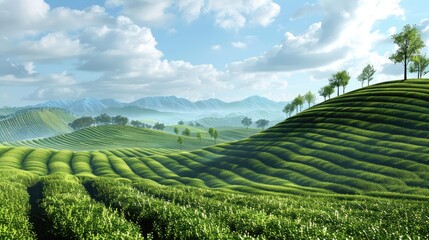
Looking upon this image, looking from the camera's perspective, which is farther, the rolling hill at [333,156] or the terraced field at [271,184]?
the rolling hill at [333,156]

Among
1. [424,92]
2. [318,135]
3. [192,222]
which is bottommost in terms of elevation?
[192,222]

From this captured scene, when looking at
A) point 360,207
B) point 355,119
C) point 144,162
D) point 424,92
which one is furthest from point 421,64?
point 360,207

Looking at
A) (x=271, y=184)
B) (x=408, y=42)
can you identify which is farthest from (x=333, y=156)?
(x=408, y=42)

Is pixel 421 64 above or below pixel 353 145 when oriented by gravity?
above

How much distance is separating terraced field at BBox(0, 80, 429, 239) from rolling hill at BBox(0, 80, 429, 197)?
16.1 inches

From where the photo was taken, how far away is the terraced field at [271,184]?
34812mm

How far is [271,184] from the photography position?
318 ft

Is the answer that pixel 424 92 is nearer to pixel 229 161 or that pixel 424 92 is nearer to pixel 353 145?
pixel 353 145

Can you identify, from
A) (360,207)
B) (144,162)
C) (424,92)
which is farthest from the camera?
(144,162)

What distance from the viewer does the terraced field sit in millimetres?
34812

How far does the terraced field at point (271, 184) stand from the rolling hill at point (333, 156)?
1.34 feet

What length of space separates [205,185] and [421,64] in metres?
145

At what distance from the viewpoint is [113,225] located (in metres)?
34.0

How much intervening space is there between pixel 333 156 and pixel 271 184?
19965 millimetres
